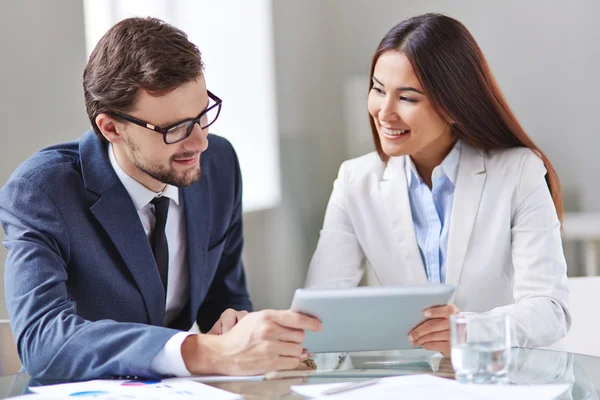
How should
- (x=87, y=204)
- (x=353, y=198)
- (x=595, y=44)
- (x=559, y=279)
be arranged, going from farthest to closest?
(x=595, y=44), (x=353, y=198), (x=559, y=279), (x=87, y=204)

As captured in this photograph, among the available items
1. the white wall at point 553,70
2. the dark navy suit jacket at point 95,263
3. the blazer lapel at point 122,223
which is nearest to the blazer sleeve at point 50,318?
the dark navy suit jacket at point 95,263

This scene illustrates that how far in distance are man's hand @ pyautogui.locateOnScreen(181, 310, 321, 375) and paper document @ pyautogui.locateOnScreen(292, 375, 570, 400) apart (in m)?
0.13

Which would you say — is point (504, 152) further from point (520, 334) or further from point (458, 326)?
point (458, 326)

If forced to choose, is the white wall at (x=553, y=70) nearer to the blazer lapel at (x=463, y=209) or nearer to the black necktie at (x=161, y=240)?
the blazer lapel at (x=463, y=209)

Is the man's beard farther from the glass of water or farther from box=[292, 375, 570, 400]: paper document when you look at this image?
the glass of water

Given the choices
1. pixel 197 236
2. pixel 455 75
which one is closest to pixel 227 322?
pixel 197 236

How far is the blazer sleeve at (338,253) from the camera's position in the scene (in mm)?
2359

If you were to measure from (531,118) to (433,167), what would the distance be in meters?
1.80

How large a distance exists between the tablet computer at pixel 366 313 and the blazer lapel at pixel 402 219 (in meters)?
0.73

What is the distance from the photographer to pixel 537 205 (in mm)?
2229

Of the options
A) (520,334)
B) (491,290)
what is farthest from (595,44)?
(520,334)

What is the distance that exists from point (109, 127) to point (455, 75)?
963 mm

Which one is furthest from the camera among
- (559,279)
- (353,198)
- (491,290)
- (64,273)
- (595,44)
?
(595,44)

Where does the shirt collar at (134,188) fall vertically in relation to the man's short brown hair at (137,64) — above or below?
below
